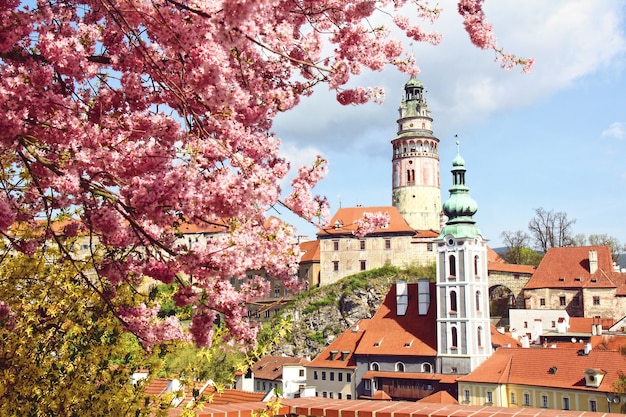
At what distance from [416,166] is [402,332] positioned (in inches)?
1060

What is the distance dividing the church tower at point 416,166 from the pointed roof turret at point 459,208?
1901 centimetres

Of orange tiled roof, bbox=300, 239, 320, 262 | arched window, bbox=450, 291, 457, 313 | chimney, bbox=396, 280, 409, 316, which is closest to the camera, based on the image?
arched window, bbox=450, 291, 457, 313

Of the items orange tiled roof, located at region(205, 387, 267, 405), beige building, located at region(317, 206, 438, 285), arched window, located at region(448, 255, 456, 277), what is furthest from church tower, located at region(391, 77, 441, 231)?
orange tiled roof, located at region(205, 387, 267, 405)

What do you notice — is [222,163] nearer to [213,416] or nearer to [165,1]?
[165,1]

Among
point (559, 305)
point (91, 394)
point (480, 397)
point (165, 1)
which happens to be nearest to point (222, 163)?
point (165, 1)

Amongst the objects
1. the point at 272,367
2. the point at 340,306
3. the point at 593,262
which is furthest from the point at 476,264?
the point at 340,306

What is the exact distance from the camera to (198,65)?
3996mm

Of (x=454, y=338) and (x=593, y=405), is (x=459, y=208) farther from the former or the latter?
(x=593, y=405)

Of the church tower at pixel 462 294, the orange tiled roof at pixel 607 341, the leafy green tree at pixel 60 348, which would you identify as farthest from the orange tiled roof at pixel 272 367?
the leafy green tree at pixel 60 348

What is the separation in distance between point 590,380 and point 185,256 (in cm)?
3565

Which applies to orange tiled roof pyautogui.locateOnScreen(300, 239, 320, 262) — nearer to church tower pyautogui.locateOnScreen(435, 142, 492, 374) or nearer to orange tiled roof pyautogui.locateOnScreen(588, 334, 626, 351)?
church tower pyautogui.locateOnScreen(435, 142, 492, 374)

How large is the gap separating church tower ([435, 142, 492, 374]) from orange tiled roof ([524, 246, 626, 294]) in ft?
37.6

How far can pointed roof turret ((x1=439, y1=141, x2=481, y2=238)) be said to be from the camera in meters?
49.3

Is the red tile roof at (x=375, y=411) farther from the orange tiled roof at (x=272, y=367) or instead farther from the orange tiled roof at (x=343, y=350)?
the orange tiled roof at (x=343, y=350)
